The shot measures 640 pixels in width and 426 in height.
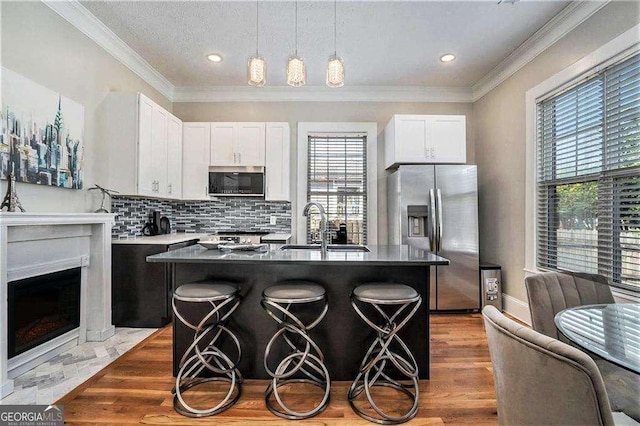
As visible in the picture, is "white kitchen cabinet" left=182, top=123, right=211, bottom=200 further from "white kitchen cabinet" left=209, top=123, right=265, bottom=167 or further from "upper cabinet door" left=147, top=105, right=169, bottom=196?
"upper cabinet door" left=147, top=105, right=169, bottom=196

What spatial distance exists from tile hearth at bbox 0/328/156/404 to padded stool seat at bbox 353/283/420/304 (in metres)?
2.00

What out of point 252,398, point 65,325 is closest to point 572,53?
point 252,398

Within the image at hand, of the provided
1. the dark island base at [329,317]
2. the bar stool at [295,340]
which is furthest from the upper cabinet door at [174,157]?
the bar stool at [295,340]

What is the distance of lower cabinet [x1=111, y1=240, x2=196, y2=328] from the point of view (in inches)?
119

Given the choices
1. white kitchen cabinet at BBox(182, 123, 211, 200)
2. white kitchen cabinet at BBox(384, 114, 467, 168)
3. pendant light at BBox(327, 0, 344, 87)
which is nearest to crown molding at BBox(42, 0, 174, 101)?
white kitchen cabinet at BBox(182, 123, 211, 200)

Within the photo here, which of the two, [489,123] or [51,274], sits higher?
[489,123]

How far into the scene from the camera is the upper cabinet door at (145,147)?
3.12m

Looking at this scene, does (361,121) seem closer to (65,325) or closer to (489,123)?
(489,123)

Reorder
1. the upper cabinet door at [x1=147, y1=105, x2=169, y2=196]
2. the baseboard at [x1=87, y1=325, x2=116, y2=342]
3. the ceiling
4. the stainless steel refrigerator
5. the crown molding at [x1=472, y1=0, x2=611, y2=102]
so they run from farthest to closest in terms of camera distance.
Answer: the stainless steel refrigerator, the upper cabinet door at [x1=147, y1=105, x2=169, y2=196], the baseboard at [x1=87, y1=325, x2=116, y2=342], the ceiling, the crown molding at [x1=472, y1=0, x2=611, y2=102]

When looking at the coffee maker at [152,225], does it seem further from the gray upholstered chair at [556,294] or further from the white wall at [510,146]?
the white wall at [510,146]

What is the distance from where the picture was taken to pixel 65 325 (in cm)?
256

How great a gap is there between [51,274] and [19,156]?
0.93 metres

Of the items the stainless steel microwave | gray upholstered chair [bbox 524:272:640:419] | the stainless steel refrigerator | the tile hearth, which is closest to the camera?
gray upholstered chair [bbox 524:272:640:419]

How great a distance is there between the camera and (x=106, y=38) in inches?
118
